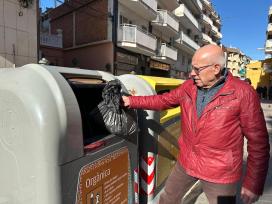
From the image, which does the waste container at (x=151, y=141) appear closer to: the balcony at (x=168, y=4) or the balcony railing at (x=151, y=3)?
the balcony railing at (x=151, y=3)

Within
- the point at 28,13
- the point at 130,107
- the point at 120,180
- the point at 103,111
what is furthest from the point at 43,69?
the point at 28,13

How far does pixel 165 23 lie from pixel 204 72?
21902 millimetres

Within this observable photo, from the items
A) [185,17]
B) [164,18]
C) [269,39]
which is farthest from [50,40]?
[269,39]

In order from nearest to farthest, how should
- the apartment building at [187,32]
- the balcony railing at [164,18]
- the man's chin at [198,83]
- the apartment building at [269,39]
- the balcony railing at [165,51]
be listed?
the man's chin at [198,83] → the balcony railing at [164,18] → the balcony railing at [165,51] → the apartment building at [187,32] → the apartment building at [269,39]

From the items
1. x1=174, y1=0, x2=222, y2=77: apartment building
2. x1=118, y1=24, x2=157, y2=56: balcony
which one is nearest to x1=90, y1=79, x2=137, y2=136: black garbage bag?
x1=118, y1=24, x2=157, y2=56: balcony

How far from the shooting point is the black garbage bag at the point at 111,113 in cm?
241

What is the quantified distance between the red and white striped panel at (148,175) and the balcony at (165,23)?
2027 cm

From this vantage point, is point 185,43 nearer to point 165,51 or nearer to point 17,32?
point 165,51

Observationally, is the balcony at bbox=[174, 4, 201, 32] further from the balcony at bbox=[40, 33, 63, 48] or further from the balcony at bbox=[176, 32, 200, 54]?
the balcony at bbox=[40, 33, 63, 48]

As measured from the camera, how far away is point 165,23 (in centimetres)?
2336

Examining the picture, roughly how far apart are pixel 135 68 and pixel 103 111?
1841 centimetres

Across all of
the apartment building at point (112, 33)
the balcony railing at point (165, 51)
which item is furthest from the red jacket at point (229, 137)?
the balcony railing at point (165, 51)

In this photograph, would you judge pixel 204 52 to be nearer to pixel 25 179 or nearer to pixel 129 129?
pixel 129 129

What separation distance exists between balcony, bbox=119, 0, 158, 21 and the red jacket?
16.1 metres
